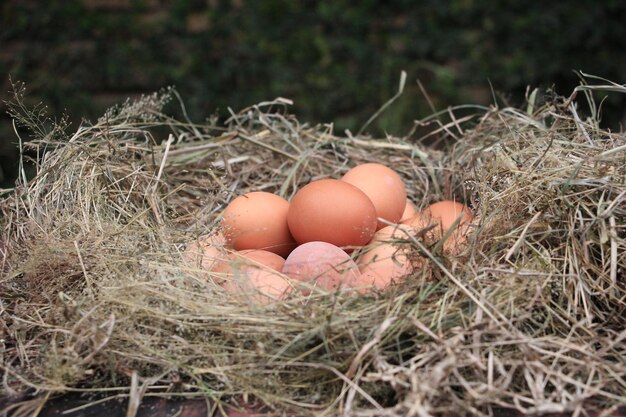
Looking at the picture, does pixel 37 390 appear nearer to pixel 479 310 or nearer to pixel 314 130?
pixel 479 310

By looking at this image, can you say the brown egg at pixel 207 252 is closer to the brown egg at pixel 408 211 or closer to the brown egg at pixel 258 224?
the brown egg at pixel 258 224

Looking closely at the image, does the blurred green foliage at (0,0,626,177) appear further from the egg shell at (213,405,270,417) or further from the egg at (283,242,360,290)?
the egg shell at (213,405,270,417)

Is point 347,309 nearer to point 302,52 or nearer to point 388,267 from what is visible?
point 388,267

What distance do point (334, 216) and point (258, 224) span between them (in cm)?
22

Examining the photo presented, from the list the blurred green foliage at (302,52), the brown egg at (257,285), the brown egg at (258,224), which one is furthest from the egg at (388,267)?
the blurred green foliage at (302,52)

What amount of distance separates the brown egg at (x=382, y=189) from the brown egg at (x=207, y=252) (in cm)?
41

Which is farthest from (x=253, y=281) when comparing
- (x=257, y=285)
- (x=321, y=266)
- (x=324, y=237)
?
(x=324, y=237)

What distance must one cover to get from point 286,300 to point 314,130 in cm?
109

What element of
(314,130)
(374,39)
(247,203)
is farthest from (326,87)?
(247,203)

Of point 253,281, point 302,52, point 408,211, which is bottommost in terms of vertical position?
point 302,52

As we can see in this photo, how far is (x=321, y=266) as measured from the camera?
1.63m

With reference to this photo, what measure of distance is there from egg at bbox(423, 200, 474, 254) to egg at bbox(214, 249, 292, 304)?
363 mm

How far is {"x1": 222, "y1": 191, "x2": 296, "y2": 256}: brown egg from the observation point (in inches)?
73.7

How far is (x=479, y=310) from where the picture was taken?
135cm
